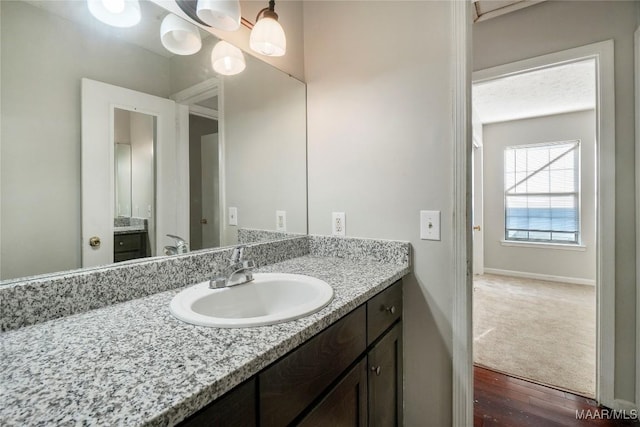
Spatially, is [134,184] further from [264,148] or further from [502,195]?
[502,195]

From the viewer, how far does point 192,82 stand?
1.14 metres

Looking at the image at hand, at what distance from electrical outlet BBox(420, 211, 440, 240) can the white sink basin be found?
1.79ft

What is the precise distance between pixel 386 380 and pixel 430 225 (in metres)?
0.66

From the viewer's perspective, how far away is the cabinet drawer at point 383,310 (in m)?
1.02

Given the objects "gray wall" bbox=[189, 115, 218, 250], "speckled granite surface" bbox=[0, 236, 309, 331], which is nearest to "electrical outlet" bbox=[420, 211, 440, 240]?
"speckled granite surface" bbox=[0, 236, 309, 331]

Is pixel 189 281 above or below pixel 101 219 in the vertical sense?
below

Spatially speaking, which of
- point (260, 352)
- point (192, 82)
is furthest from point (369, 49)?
point (260, 352)

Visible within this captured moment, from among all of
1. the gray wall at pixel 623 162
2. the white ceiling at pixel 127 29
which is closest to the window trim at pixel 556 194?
the gray wall at pixel 623 162

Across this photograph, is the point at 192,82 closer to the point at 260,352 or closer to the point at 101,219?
the point at 101,219

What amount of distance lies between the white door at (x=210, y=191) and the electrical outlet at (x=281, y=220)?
0.37 m

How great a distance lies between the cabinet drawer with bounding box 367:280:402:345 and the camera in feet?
3.34

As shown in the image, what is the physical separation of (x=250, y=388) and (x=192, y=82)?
111 cm

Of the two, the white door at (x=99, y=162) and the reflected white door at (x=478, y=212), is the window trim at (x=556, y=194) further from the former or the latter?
the white door at (x=99, y=162)

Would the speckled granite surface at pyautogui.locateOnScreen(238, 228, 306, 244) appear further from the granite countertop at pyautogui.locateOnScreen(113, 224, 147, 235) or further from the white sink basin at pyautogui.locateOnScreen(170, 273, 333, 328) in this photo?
the granite countertop at pyautogui.locateOnScreen(113, 224, 147, 235)
